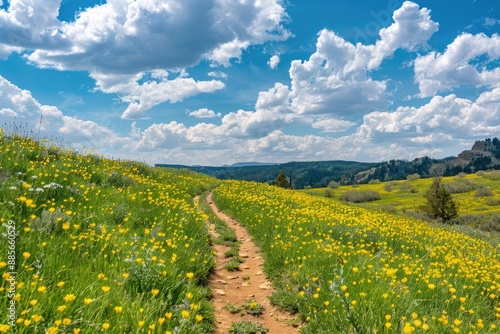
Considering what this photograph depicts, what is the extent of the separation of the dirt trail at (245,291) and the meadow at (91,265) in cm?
29

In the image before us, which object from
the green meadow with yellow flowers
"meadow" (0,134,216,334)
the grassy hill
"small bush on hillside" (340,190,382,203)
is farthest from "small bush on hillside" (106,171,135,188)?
"small bush on hillside" (340,190,382,203)

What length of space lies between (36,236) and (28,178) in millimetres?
3848

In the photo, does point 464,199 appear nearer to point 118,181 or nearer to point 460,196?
point 460,196

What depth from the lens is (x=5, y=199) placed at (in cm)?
624

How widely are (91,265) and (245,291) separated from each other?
11.4 ft

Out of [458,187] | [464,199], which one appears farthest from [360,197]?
[458,187]

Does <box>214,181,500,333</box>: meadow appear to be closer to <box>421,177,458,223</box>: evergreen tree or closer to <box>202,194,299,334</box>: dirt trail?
<box>202,194,299,334</box>: dirt trail

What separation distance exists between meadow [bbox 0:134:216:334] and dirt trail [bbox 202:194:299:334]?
29 cm

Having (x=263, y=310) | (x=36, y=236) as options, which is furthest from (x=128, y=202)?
(x=263, y=310)

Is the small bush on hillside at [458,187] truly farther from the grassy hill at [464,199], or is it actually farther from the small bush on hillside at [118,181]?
the small bush on hillside at [118,181]

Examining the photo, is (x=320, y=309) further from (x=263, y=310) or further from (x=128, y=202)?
(x=128, y=202)

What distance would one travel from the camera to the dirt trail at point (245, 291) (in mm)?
5918

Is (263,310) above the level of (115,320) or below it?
below

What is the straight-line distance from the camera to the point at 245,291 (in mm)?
7410
